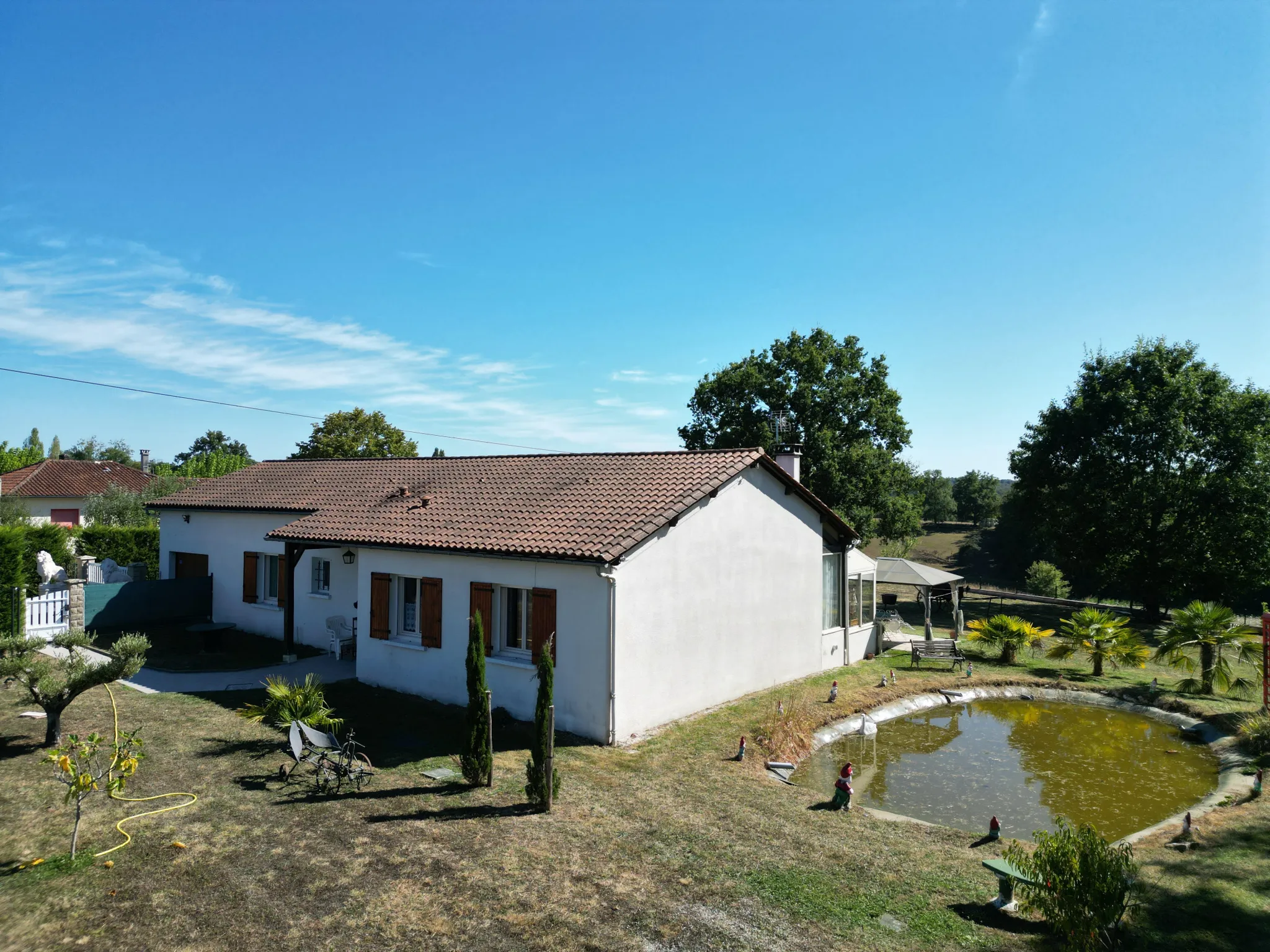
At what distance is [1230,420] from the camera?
2972cm

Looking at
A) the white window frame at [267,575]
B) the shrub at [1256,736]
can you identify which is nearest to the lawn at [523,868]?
the shrub at [1256,736]

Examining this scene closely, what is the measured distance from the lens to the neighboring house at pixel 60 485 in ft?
159

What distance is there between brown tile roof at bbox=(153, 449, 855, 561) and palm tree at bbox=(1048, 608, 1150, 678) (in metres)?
6.70

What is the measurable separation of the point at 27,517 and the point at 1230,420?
2057 inches

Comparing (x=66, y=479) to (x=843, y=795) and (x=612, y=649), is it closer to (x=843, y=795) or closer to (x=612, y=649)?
(x=612, y=649)

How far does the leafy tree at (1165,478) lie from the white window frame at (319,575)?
2977 cm

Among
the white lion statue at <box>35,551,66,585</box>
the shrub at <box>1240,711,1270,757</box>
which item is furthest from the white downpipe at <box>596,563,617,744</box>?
the white lion statue at <box>35,551,66,585</box>

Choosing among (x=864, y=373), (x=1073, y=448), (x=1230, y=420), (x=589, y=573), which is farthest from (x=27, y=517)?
(x=1230, y=420)

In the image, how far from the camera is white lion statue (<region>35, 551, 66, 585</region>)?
2177 cm

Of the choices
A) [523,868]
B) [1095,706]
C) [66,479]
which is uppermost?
[66,479]

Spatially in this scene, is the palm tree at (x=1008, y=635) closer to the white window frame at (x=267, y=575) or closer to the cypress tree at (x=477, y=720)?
the cypress tree at (x=477, y=720)

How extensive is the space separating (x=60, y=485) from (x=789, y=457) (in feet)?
176

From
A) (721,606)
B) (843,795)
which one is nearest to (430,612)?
(721,606)

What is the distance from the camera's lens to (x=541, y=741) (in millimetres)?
8867
